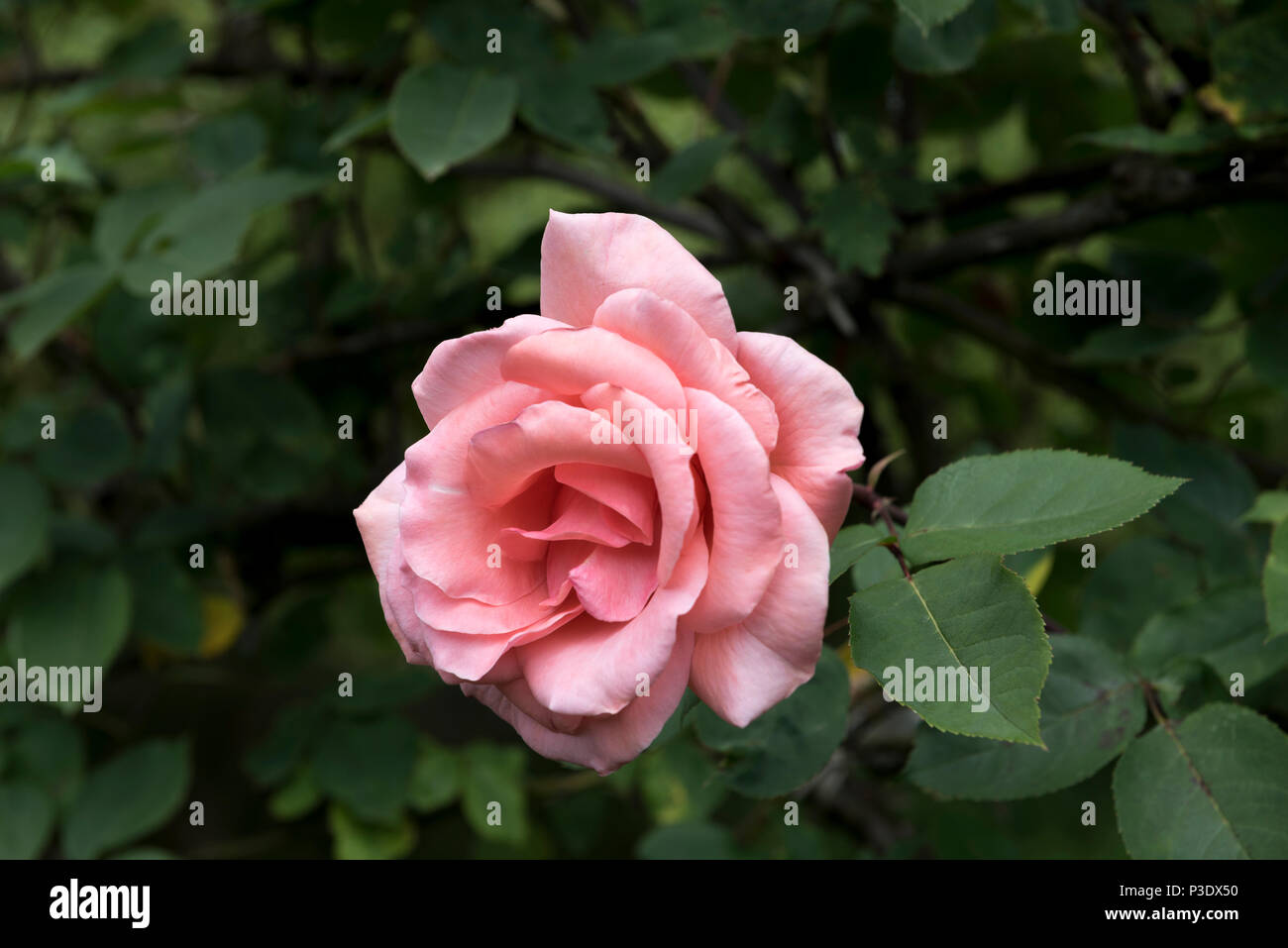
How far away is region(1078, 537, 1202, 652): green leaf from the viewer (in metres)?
0.60

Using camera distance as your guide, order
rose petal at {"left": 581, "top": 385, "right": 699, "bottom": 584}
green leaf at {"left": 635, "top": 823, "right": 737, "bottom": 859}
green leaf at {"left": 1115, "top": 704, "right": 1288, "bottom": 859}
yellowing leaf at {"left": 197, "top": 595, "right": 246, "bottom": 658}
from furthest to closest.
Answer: yellowing leaf at {"left": 197, "top": 595, "right": 246, "bottom": 658}
green leaf at {"left": 635, "top": 823, "right": 737, "bottom": 859}
green leaf at {"left": 1115, "top": 704, "right": 1288, "bottom": 859}
rose petal at {"left": 581, "top": 385, "right": 699, "bottom": 584}

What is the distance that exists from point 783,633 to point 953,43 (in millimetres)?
431

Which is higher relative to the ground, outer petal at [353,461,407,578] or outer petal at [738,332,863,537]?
outer petal at [738,332,863,537]

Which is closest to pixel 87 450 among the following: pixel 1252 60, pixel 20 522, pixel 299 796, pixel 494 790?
pixel 20 522

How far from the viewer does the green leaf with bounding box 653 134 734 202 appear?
650mm

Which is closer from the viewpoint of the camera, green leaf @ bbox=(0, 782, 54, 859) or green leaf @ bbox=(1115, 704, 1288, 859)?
green leaf @ bbox=(1115, 704, 1288, 859)

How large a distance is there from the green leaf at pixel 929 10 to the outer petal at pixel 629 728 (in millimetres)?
266

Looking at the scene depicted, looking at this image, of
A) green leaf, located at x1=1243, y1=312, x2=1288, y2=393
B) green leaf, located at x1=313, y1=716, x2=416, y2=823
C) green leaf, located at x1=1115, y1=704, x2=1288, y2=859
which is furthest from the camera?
green leaf, located at x1=313, y1=716, x2=416, y2=823

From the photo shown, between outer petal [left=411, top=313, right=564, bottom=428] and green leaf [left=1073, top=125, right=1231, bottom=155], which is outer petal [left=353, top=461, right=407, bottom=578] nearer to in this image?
outer petal [left=411, top=313, right=564, bottom=428]

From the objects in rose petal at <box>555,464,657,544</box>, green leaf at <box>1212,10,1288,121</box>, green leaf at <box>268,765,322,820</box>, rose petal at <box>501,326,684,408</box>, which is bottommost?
green leaf at <box>268,765,322,820</box>

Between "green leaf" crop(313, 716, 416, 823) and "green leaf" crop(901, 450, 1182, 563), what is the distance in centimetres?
58

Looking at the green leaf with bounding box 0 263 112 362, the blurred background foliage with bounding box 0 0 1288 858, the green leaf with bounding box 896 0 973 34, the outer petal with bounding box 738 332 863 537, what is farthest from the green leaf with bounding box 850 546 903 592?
the green leaf with bounding box 0 263 112 362

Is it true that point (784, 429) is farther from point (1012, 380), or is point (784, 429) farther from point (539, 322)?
point (1012, 380)

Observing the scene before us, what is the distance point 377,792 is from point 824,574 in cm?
63
